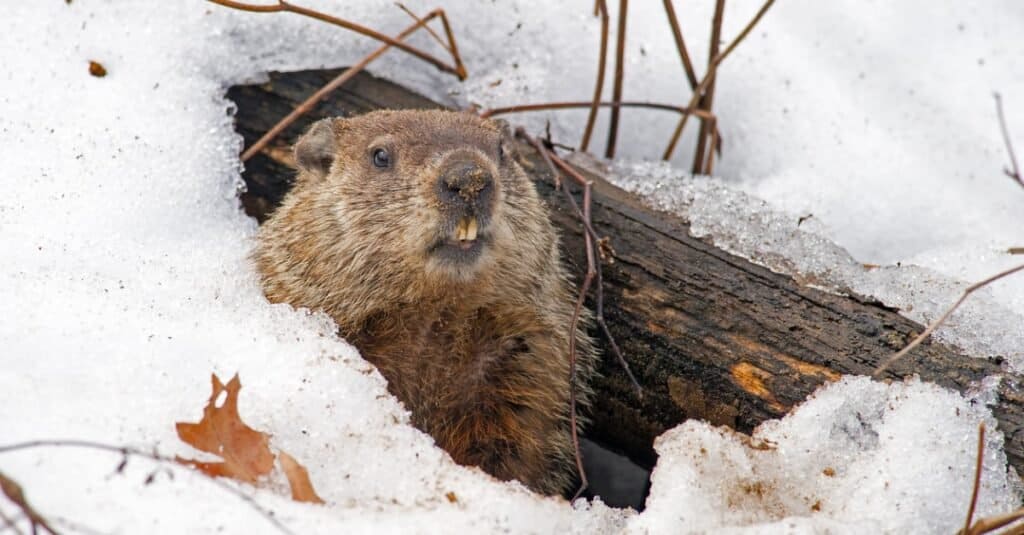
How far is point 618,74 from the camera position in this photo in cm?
476

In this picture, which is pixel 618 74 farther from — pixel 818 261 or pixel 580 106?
pixel 818 261

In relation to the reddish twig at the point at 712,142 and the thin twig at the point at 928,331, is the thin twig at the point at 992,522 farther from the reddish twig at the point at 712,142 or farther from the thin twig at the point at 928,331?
the reddish twig at the point at 712,142

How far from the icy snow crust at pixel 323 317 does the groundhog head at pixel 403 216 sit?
0.23 m

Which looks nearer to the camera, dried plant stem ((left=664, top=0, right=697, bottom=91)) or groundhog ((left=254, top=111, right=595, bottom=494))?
groundhog ((left=254, top=111, right=595, bottom=494))

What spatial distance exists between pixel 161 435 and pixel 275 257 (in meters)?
1.46

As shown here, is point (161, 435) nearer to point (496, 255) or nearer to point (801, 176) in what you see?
point (496, 255)

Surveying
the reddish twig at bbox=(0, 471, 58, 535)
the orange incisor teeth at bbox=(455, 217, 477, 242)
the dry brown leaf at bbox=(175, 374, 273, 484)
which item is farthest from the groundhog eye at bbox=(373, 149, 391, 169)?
the reddish twig at bbox=(0, 471, 58, 535)

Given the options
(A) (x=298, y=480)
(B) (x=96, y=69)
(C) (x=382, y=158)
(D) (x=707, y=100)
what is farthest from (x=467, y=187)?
(B) (x=96, y=69)

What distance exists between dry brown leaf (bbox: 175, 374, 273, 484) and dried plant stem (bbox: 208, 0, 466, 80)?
81.8 inches

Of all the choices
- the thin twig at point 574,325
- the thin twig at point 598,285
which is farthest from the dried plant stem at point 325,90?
the thin twig at point 598,285

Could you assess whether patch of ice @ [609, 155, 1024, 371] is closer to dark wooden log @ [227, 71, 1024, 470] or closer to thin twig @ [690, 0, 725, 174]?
dark wooden log @ [227, 71, 1024, 470]

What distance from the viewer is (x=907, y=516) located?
2.87m

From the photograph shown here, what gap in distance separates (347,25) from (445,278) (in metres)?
1.61

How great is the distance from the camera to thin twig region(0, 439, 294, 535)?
238cm
